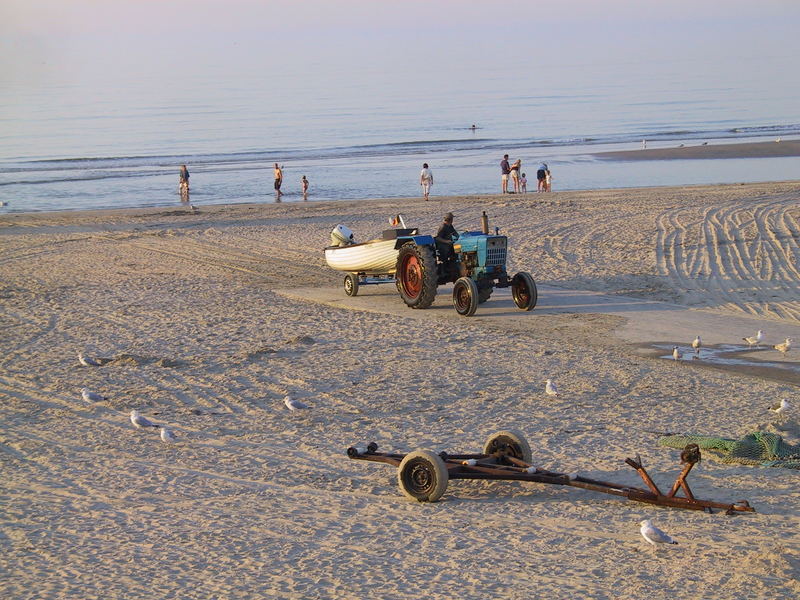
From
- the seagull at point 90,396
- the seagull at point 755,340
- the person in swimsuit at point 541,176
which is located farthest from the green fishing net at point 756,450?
the person in swimsuit at point 541,176

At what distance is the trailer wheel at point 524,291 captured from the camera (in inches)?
576

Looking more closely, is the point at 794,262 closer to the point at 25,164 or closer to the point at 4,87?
the point at 25,164

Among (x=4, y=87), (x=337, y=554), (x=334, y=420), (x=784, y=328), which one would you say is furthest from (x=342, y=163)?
(x=4, y=87)

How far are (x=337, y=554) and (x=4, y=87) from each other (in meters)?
131

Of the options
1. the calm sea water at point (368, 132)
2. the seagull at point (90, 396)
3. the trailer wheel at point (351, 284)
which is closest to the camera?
the seagull at point (90, 396)

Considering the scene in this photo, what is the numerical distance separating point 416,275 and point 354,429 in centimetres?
596

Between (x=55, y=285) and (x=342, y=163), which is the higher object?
(x=342, y=163)

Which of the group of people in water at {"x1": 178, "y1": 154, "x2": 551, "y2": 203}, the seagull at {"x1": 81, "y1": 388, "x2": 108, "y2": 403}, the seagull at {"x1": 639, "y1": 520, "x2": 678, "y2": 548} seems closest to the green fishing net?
the seagull at {"x1": 639, "y1": 520, "x2": 678, "y2": 548}

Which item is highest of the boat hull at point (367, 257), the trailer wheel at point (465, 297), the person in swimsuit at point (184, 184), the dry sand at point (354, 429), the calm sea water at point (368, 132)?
the calm sea water at point (368, 132)

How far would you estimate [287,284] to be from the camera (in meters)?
17.7

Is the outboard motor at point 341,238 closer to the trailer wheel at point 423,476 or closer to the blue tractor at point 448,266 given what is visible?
the blue tractor at point 448,266

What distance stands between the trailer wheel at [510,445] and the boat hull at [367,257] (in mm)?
7768

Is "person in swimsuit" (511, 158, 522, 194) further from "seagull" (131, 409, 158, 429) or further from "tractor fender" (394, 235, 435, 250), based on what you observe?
"seagull" (131, 409, 158, 429)

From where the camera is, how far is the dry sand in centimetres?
614
